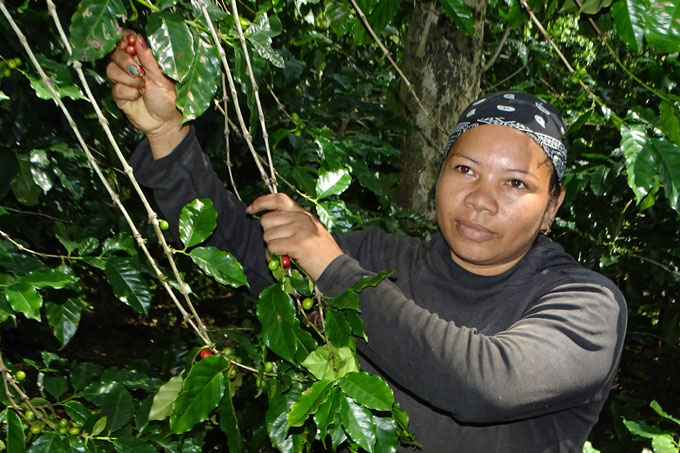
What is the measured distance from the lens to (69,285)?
1.57 m

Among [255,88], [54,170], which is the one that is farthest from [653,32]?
[54,170]

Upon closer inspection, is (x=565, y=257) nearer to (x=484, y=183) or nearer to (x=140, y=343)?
(x=484, y=183)

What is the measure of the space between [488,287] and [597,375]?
39 cm

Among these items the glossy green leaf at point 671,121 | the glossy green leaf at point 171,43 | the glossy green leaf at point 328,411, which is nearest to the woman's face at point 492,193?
the glossy green leaf at point 671,121

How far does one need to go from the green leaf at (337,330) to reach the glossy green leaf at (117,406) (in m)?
0.77

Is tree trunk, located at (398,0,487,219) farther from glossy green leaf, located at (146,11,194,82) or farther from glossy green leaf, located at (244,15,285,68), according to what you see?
glossy green leaf, located at (146,11,194,82)

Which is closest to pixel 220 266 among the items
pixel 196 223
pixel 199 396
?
pixel 196 223

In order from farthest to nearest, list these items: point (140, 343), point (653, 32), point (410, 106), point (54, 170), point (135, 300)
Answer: point (140, 343) → point (410, 106) → point (54, 170) → point (135, 300) → point (653, 32)

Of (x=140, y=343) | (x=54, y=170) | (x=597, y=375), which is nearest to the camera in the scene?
(x=597, y=375)

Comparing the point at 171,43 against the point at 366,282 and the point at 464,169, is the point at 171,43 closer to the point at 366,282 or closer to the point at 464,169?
the point at 366,282

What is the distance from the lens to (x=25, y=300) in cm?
135

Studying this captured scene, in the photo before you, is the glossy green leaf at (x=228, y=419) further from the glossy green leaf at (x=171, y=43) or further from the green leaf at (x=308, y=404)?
the glossy green leaf at (x=171, y=43)

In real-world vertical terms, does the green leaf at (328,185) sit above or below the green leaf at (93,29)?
below

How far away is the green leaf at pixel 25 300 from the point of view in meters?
1.33
